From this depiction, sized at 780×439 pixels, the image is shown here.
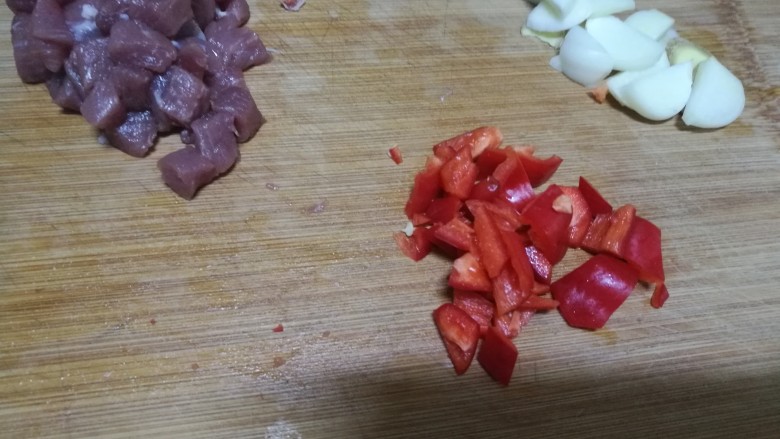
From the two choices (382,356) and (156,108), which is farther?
(156,108)

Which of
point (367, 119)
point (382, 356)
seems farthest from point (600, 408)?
point (367, 119)

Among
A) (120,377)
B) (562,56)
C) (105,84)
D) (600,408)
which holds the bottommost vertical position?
(120,377)

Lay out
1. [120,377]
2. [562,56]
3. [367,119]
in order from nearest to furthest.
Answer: [120,377], [367,119], [562,56]

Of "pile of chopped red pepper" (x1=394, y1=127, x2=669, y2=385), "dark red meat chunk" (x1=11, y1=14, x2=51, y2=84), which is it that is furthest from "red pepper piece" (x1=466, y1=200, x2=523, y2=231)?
"dark red meat chunk" (x1=11, y1=14, x2=51, y2=84)

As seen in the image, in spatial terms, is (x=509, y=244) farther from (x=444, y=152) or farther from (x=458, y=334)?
(x=444, y=152)

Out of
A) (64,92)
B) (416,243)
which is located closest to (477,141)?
(416,243)

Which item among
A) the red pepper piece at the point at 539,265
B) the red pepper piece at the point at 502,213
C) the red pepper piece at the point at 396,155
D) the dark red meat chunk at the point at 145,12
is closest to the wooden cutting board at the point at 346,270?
the red pepper piece at the point at 396,155

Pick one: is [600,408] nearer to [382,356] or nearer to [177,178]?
[382,356]

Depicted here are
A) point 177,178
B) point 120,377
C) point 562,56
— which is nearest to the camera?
point 120,377
